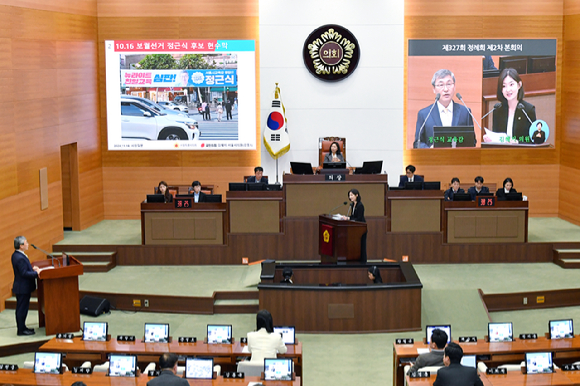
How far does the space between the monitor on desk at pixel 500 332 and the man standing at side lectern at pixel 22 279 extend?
4900mm

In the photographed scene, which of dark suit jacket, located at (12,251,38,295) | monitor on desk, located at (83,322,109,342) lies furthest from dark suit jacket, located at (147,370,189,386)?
dark suit jacket, located at (12,251,38,295)

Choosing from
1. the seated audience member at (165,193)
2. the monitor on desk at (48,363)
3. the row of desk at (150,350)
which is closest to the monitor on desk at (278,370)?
the row of desk at (150,350)

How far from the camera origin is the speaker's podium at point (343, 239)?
950cm

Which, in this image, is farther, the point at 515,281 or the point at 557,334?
the point at 515,281

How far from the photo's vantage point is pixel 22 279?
27.2 feet

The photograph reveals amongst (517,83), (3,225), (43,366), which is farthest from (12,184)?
(517,83)

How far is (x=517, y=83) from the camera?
43.3 ft

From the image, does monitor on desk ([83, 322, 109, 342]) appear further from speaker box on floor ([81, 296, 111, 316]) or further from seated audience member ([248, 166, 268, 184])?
seated audience member ([248, 166, 268, 184])

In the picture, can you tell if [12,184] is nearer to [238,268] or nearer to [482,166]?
[238,268]

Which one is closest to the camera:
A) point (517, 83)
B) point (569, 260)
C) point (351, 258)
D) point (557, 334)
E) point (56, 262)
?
point (557, 334)

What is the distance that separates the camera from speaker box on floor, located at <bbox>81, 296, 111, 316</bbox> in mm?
9297

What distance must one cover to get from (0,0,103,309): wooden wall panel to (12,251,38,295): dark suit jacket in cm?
144

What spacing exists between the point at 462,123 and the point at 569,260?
3499 mm

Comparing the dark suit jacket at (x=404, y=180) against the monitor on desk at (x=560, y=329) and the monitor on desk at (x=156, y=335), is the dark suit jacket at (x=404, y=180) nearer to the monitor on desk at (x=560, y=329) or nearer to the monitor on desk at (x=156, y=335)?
the monitor on desk at (x=560, y=329)
